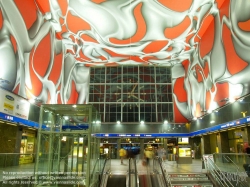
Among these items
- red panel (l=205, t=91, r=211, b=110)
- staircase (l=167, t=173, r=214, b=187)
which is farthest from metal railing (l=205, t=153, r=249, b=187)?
red panel (l=205, t=91, r=211, b=110)

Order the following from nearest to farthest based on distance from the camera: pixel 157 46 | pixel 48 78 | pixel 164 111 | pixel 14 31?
1. pixel 14 31
2. pixel 48 78
3. pixel 157 46
4. pixel 164 111

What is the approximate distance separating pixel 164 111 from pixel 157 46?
29.4 ft

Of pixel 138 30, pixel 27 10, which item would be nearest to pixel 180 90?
pixel 138 30

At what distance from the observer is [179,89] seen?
30.2 m

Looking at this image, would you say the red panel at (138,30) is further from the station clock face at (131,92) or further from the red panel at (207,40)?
the station clock face at (131,92)

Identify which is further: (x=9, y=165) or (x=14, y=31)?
(x=14, y=31)

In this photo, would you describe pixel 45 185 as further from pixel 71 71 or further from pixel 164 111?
pixel 164 111

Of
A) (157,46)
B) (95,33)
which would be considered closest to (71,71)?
(95,33)

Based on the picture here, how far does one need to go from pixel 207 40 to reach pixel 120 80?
42.1ft

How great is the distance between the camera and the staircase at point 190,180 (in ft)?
36.5

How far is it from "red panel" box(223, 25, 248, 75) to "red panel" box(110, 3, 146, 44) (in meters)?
6.96

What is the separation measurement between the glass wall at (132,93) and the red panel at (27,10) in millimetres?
14426

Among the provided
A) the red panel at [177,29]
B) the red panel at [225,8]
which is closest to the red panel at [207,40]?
the red panel at [177,29]

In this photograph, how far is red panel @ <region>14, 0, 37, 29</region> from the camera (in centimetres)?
1544
